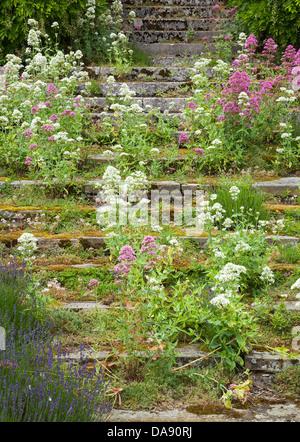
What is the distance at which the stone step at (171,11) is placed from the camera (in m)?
9.81

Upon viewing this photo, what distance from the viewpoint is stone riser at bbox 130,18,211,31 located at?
9469mm

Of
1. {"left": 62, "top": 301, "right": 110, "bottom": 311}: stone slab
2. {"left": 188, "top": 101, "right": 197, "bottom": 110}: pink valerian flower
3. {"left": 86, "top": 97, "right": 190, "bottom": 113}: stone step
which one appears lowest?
{"left": 62, "top": 301, "right": 110, "bottom": 311}: stone slab

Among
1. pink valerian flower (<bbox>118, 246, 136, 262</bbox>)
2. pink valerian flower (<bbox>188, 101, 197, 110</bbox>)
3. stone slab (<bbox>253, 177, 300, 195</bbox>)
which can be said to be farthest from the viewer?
pink valerian flower (<bbox>188, 101, 197, 110</bbox>)

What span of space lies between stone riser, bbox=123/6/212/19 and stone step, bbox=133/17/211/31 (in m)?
0.36

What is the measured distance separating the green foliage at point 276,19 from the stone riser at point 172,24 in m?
0.96

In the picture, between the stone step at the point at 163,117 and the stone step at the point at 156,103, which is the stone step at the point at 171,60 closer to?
the stone step at the point at 156,103

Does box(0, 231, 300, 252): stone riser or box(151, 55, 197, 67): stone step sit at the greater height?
box(151, 55, 197, 67): stone step

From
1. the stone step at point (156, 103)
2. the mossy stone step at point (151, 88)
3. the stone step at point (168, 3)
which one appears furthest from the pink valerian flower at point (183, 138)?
the stone step at point (168, 3)

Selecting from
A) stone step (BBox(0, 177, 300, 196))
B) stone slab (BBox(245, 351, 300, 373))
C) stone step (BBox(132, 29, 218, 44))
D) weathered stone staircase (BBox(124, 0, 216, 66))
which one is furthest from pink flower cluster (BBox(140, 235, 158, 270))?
stone step (BBox(132, 29, 218, 44))

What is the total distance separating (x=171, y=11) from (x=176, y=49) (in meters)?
1.36

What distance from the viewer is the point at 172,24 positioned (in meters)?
9.48

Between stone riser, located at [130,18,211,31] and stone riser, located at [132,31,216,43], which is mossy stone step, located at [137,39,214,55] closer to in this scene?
stone riser, located at [132,31,216,43]
